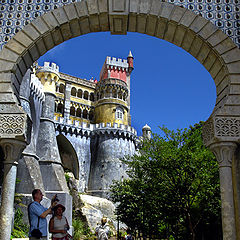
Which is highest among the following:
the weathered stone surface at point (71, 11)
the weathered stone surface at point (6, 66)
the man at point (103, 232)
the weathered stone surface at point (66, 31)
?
the weathered stone surface at point (71, 11)

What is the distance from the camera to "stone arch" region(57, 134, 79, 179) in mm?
37719

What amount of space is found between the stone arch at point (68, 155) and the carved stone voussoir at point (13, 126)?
31706 mm

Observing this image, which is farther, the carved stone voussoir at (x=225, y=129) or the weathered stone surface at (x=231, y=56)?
the weathered stone surface at (x=231, y=56)

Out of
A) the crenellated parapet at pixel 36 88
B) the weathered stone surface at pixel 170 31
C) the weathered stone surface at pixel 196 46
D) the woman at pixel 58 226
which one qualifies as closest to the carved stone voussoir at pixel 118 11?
the weathered stone surface at pixel 170 31

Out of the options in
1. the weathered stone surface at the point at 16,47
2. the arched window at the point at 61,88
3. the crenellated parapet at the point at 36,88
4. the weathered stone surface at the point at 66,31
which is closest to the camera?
the weathered stone surface at the point at 16,47

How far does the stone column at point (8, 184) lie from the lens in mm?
5809

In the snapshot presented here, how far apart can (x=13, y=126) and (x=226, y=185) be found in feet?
14.0

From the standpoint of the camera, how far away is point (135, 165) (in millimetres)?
17391

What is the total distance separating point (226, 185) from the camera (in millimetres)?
5844

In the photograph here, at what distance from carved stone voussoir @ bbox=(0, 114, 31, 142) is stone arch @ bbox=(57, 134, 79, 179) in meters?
31.7

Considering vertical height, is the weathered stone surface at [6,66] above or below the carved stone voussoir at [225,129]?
above

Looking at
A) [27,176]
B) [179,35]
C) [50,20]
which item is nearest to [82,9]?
[50,20]

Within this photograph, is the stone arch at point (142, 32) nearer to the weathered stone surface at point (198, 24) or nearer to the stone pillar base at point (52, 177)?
the weathered stone surface at point (198, 24)


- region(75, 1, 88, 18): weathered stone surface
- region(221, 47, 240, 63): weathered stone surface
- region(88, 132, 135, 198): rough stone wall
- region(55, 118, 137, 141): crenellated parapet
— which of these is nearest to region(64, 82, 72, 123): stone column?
region(55, 118, 137, 141): crenellated parapet
